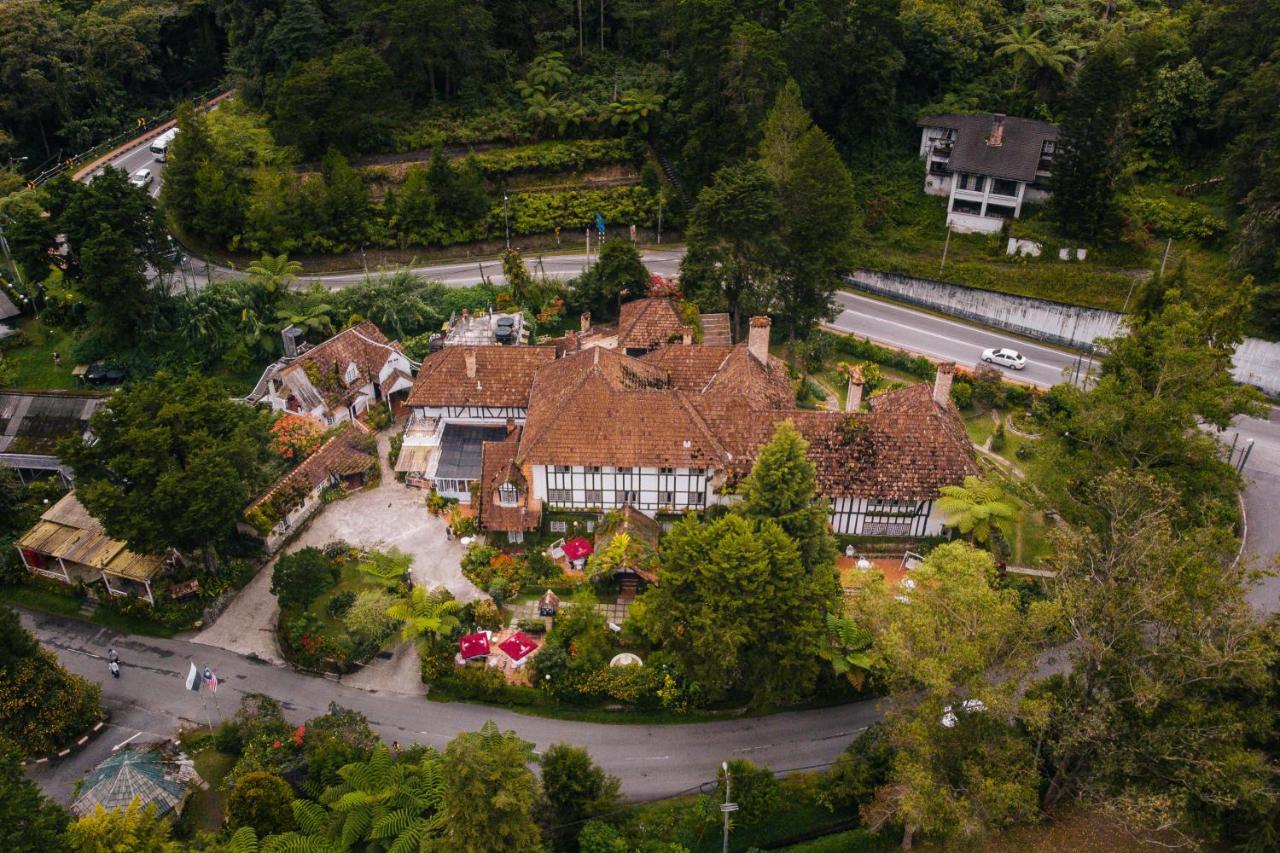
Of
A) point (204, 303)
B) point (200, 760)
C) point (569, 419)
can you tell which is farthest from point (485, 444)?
point (204, 303)

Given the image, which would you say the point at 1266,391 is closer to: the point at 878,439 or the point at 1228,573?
the point at 878,439


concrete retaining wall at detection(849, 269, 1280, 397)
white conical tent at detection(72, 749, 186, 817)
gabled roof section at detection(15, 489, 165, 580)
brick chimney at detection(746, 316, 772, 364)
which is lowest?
white conical tent at detection(72, 749, 186, 817)

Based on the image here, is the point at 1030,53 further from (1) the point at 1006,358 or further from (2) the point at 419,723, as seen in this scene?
(2) the point at 419,723

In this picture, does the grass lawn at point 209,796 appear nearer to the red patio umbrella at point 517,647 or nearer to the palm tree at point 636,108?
the red patio umbrella at point 517,647

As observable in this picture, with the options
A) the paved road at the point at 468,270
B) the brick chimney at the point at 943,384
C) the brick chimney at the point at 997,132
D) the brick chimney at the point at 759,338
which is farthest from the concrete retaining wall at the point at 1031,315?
the brick chimney at the point at 759,338

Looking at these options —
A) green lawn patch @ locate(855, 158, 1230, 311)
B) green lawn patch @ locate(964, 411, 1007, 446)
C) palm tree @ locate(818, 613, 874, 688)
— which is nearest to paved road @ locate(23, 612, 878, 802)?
palm tree @ locate(818, 613, 874, 688)

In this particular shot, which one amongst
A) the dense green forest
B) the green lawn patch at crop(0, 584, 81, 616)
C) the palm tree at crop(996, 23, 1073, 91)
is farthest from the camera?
the palm tree at crop(996, 23, 1073, 91)

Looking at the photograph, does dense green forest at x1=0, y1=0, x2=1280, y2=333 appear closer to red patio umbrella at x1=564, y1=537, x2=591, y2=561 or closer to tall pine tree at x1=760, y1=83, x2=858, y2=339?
tall pine tree at x1=760, y1=83, x2=858, y2=339
